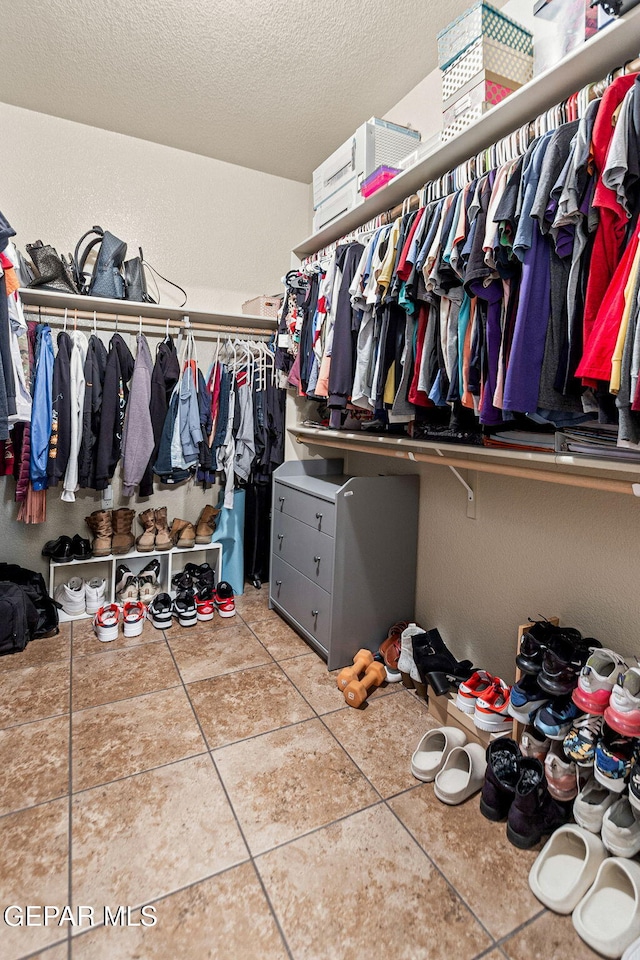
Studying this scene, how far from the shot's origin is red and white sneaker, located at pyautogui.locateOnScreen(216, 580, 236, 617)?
2945 millimetres

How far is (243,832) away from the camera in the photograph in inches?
56.2

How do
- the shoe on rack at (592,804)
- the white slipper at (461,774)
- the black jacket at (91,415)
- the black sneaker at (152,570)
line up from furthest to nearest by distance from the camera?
the black sneaker at (152,570), the black jacket at (91,415), the white slipper at (461,774), the shoe on rack at (592,804)

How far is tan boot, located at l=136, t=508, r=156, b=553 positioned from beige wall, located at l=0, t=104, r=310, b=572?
136mm

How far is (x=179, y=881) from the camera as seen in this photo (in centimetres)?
127

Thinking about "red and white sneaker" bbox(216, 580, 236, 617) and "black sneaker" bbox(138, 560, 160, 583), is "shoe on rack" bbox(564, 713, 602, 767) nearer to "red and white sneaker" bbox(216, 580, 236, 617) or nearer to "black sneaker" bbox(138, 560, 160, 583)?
"red and white sneaker" bbox(216, 580, 236, 617)

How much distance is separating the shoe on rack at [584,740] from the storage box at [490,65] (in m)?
2.05

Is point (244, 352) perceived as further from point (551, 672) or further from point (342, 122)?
point (551, 672)

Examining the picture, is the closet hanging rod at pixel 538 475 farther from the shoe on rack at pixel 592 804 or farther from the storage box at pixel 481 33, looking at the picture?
the storage box at pixel 481 33

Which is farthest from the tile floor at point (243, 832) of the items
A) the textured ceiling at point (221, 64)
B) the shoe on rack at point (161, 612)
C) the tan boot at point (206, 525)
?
the textured ceiling at point (221, 64)

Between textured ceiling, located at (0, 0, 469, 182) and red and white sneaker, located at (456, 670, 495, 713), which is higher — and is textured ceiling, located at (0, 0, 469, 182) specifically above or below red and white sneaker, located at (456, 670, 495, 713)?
above

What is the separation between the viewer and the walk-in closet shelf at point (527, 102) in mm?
1216

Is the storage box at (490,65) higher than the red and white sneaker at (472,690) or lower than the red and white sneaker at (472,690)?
higher

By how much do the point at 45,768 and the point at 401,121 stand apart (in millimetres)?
3438

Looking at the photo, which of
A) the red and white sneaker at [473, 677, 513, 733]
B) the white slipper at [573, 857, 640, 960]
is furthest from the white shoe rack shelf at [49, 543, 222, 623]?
the white slipper at [573, 857, 640, 960]
